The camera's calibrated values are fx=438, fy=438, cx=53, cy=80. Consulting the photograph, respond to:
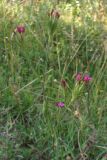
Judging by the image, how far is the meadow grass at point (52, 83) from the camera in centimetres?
239

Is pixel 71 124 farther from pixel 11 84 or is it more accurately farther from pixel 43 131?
pixel 11 84

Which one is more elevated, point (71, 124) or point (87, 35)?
point (87, 35)

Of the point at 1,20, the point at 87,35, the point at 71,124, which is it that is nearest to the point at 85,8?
the point at 87,35

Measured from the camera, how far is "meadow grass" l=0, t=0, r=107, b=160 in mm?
2391

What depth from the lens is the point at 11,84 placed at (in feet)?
8.99

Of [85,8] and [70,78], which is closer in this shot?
[70,78]

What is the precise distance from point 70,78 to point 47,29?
1.53 feet

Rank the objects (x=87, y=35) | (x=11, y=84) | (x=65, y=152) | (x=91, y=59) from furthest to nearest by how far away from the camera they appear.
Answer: (x=87, y=35)
(x=91, y=59)
(x=11, y=84)
(x=65, y=152)

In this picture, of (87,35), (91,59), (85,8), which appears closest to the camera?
(91,59)

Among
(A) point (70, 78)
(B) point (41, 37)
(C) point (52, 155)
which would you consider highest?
(B) point (41, 37)

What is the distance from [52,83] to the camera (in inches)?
110

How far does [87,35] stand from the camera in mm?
3197

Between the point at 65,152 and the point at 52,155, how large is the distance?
0.07 metres

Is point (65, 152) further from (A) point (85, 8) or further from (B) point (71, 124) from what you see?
(A) point (85, 8)
